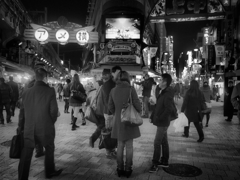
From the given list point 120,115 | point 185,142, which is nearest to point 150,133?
point 185,142

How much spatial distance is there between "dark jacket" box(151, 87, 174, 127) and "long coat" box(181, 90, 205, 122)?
2701mm

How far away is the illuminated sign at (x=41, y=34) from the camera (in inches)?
525

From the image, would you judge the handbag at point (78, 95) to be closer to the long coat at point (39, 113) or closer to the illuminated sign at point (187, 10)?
the long coat at point (39, 113)

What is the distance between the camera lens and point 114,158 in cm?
561

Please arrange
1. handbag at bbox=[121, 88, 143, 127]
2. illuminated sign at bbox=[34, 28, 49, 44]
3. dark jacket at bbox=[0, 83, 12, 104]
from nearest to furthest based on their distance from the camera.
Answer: handbag at bbox=[121, 88, 143, 127]
dark jacket at bbox=[0, 83, 12, 104]
illuminated sign at bbox=[34, 28, 49, 44]

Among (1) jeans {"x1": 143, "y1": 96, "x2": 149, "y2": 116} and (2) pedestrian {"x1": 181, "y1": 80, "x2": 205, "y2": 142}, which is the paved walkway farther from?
(1) jeans {"x1": 143, "y1": 96, "x2": 149, "y2": 116}

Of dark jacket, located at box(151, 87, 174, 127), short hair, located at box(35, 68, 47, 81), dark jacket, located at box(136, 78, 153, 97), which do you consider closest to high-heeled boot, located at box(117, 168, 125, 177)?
dark jacket, located at box(151, 87, 174, 127)

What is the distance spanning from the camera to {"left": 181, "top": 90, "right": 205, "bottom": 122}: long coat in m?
7.36

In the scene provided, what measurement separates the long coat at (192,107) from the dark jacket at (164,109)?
8.86 ft

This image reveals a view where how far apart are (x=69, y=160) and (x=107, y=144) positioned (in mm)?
902

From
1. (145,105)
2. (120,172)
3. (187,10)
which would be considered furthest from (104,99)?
(187,10)

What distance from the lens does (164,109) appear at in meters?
4.89

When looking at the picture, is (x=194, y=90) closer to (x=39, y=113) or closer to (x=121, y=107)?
(x=121, y=107)

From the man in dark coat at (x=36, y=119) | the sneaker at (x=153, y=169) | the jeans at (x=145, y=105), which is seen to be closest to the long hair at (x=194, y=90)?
the sneaker at (x=153, y=169)
